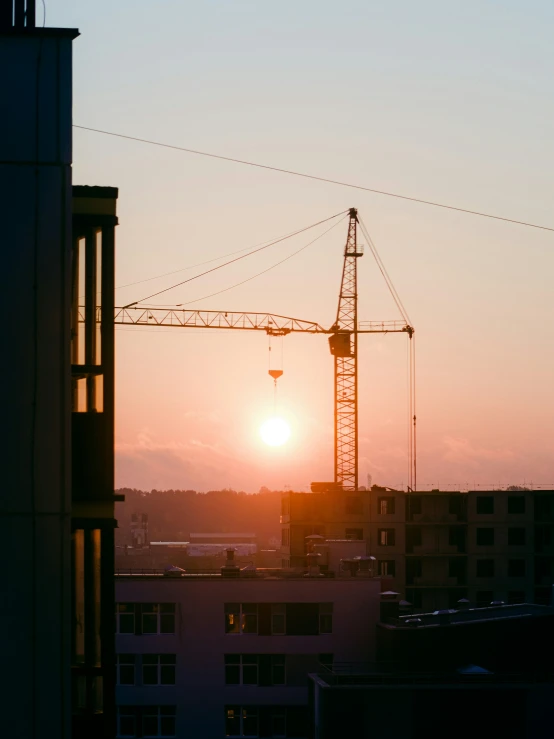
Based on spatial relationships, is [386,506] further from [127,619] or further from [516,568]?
[127,619]

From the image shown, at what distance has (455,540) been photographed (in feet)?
352

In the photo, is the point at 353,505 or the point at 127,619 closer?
the point at 127,619

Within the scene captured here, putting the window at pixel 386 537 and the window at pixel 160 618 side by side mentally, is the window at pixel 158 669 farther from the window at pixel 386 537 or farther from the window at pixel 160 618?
the window at pixel 386 537

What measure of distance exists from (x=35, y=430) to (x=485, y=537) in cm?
10124

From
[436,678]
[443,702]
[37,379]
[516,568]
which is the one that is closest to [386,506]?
[516,568]

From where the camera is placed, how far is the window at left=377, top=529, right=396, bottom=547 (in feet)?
347

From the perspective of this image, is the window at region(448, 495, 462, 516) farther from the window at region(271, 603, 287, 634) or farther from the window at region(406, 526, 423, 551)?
Result: the window at region(271, 603, 287, 634)

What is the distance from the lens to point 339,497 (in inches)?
4294

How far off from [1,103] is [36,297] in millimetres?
1489

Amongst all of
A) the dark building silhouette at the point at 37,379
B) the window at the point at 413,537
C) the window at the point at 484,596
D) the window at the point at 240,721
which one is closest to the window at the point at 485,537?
the window at the point at 484,596

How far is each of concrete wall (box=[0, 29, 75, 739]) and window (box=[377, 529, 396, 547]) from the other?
9855 cm

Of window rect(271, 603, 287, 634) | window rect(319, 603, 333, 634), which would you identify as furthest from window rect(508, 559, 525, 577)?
window rect(271, 603, 287, 634)

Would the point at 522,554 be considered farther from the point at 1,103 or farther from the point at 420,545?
the point at 1,103

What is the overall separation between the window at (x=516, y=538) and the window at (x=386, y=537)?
33.8 ft
